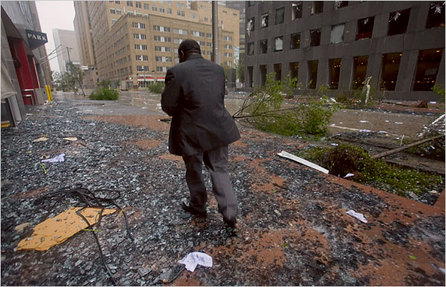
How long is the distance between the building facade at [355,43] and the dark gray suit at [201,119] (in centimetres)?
1236

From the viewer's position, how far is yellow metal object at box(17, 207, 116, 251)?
207 centimetres

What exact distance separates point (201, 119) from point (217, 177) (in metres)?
0.58

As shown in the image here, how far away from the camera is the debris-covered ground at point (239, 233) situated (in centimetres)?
174

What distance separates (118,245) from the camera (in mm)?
2066

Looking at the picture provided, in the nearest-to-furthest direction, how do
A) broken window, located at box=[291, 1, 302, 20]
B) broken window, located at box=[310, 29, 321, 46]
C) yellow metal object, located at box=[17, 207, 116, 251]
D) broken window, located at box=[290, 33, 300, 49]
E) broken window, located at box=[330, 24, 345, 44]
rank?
yellow metal object, located at box=[17, 207, 116, 251] → broken window, located at box=[330, 24, 345, 44] → broken window, located at box=[310, 29, 321, 46] → broken window, located at box=[291, 1, 302, 20] → broken window, located at box=[290, 33, 300, 49]

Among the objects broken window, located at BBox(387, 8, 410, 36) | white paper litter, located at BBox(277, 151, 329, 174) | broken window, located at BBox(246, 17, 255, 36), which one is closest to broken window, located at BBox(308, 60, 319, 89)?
broken window, located at BBox(387, 8, 410, 36)

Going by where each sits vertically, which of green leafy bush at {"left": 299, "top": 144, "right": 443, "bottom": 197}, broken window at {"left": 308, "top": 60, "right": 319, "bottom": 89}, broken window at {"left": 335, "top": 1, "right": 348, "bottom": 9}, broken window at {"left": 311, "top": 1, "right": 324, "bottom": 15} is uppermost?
broken window at {"left": 311, "top": 1, "right": 324, "bottom": 15}

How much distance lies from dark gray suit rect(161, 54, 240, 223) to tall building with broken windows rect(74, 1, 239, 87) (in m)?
55.5

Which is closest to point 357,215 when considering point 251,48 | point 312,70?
point 312,70

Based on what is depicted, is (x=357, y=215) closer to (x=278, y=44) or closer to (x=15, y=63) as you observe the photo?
(x=15, y=63)

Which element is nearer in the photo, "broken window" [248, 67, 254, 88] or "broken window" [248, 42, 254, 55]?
"broken window" [248, 42, 254, 55]

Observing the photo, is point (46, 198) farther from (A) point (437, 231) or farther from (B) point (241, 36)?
(B) point (241, 36)

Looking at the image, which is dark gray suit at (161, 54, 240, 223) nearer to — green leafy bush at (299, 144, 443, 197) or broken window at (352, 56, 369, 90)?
green leafy bush at (299, 144, 443, 197)

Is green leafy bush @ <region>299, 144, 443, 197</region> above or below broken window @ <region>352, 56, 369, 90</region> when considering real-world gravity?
below
